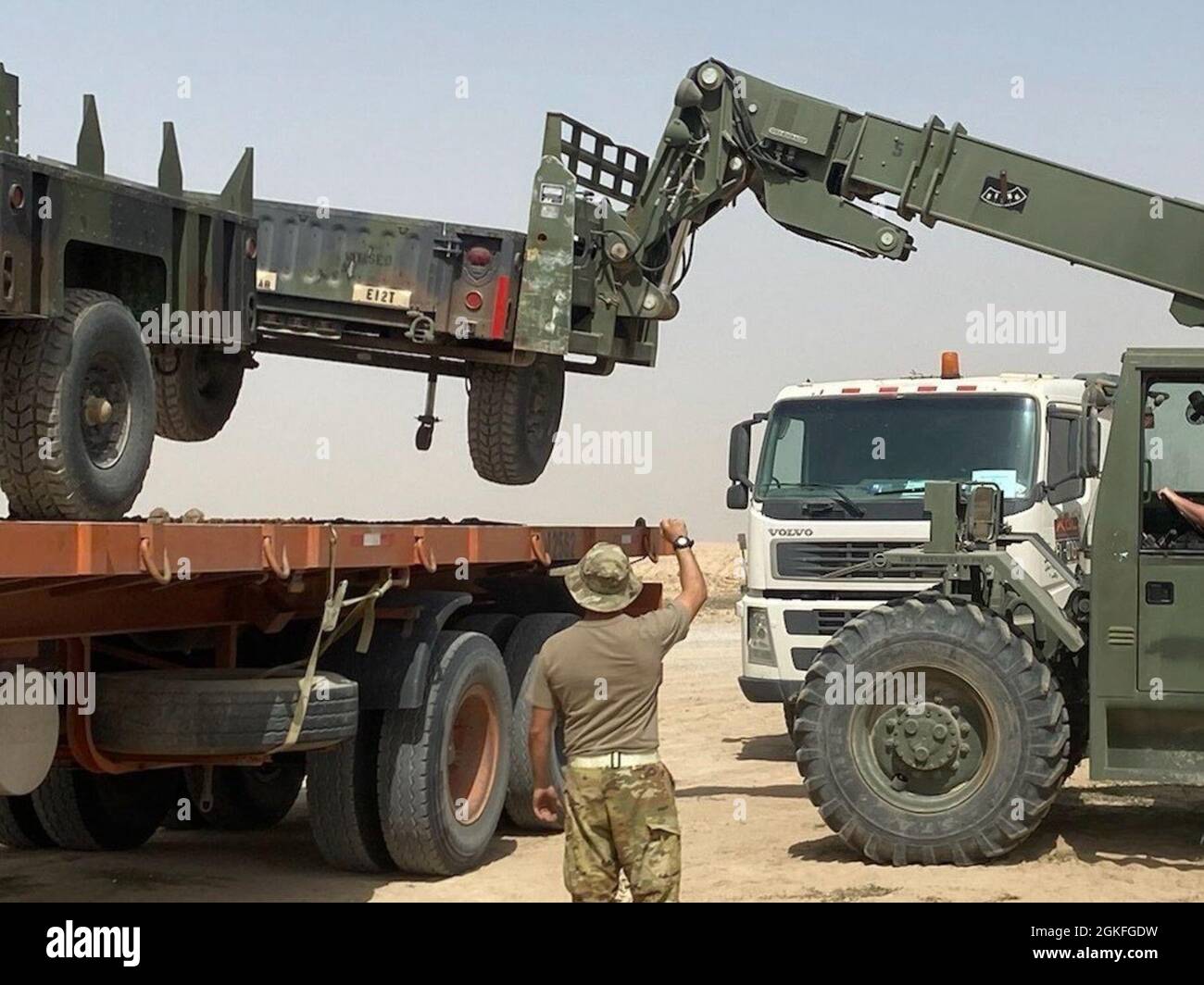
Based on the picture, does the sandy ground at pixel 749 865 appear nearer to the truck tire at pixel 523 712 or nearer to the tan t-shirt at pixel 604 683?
the truck tire at pixel 523 712

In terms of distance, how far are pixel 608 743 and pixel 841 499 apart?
5638 millimetres

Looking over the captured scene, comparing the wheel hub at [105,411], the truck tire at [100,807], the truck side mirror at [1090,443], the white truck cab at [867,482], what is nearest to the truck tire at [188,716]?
the wheel hub at [105,411]

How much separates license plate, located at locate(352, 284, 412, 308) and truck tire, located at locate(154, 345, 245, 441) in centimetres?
84

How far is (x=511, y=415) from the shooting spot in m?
11.5

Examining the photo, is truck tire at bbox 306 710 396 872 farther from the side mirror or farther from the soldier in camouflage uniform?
the side mirror

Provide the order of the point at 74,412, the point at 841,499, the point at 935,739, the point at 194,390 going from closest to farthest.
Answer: the point at 74,412, the point at 935,739, the point at 194,390, the point at 841,499

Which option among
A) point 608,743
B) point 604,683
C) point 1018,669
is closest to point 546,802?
point 608,743

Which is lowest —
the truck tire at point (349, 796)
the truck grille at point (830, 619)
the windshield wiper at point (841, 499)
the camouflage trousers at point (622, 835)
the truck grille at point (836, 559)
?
the truck tire at point (349, 796)

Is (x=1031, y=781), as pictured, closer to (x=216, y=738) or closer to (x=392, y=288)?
(x=216, y=738)

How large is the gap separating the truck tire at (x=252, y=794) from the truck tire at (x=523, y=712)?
114 cm

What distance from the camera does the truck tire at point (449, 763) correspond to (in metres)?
8.29

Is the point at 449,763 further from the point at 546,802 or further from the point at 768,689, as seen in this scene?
the point at 768,689

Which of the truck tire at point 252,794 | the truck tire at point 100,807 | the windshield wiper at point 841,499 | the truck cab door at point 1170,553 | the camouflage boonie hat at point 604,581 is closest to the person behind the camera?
the camouflage boonie hat at point 604,581
